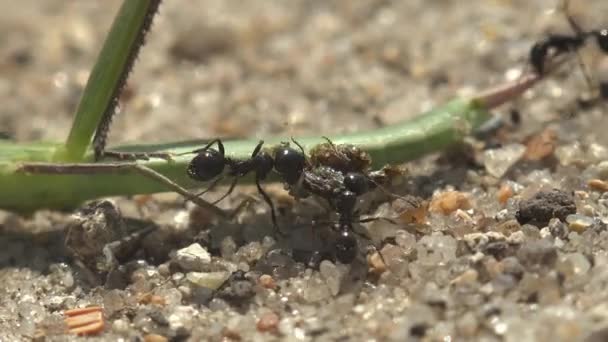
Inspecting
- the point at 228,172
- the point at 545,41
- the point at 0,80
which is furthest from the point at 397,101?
the point at 0,80

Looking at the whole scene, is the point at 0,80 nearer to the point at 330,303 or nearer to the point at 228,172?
the point at 228,172

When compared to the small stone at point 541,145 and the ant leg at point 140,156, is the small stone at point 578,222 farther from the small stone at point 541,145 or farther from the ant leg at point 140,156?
the ant leg at point 140,156

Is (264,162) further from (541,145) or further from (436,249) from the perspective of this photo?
(541,145)

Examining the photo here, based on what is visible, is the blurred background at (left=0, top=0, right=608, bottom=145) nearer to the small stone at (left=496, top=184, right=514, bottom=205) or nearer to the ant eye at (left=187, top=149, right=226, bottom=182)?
the small stone at (left=496, top=184, right=514, bottom=205)

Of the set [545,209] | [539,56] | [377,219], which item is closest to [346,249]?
[377,219]

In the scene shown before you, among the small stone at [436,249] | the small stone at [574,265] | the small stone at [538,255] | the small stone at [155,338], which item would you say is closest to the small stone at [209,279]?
the small stone at [155,338]

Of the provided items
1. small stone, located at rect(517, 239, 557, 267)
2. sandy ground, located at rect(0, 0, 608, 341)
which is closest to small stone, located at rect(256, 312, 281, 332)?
sandy ground, located at rect(0, 0, 608, 341)
